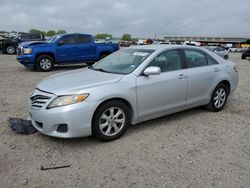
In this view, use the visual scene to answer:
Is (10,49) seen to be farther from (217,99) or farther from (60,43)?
(217,99)

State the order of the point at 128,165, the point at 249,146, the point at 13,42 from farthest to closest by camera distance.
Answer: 1. the point at 13,42
2. the point at 249,146
3. the point at 128,165

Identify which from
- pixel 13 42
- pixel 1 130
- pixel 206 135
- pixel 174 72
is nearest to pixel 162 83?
pixel 174 72

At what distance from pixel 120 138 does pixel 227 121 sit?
7.60 ft

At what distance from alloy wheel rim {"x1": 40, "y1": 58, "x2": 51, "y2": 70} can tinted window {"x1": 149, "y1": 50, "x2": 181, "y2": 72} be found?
26.8 feet

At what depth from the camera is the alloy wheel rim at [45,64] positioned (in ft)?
37.8

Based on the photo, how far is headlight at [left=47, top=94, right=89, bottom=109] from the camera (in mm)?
3609

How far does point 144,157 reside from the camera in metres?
3.55

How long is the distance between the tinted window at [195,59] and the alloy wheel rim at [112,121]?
1.85 m

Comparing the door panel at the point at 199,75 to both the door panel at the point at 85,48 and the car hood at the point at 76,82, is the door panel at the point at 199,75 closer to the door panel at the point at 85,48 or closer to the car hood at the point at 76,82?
the car hood at the point at 76,82

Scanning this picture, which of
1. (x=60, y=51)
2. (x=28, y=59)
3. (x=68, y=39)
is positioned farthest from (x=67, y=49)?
(x=28, y=59)

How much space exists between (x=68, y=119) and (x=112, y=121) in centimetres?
72

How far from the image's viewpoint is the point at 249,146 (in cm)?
396

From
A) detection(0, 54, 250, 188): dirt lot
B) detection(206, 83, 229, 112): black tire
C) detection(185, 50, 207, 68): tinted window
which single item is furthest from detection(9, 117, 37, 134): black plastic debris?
detection(206, 83, 229, 112): black tire

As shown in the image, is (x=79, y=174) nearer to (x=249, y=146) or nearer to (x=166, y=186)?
(x=166, y=186)
